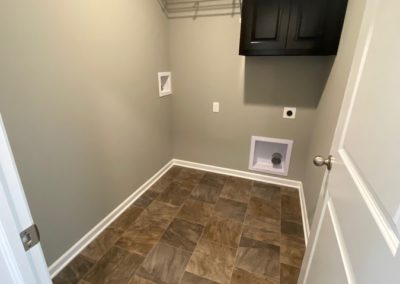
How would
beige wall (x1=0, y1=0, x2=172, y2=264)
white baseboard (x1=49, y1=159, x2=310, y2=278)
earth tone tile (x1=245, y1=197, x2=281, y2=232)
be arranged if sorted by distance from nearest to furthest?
beige wall (x1=0, y1=0, x2=172, y2=264)
white baseboard (x1=49, y1=159, x2=310, y2=278)
earth tone tile (x1=245, y1=197, x2=281, y2=232)

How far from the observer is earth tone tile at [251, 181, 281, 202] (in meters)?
2.35

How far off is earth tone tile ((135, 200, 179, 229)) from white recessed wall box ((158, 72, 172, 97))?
125 cm

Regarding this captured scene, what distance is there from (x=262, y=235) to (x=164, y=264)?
86cm

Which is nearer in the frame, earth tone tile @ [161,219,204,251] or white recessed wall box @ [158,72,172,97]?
earth tone tile @ [161,219,204,251]

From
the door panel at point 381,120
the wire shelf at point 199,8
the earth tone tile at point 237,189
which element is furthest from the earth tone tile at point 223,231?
the wire shelf at point 199,8

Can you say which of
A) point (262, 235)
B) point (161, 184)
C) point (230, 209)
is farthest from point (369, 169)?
point (161, 184)

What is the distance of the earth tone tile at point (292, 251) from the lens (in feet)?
5.25

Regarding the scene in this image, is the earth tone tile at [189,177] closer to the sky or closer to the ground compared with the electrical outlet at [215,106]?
closer to the ground

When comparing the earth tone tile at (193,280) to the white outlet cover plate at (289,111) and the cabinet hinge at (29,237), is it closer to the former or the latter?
the cabinet hinge at (29,237)

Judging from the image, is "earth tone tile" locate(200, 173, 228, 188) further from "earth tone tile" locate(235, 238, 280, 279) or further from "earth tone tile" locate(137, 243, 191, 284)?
"earth tone tile" locate(137, 243, 191, 284)

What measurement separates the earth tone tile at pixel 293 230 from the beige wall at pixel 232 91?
68 cm

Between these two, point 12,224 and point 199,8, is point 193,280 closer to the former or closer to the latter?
point 12,224

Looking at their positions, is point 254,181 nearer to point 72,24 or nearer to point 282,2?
point 282,2

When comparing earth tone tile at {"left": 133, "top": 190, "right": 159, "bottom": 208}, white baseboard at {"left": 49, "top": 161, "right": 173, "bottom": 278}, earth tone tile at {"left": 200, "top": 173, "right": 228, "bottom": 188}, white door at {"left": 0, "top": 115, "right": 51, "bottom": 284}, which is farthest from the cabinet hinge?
earth tone tile at {"left": 200, "top": 173, "right": 228, "bottom": 188}
